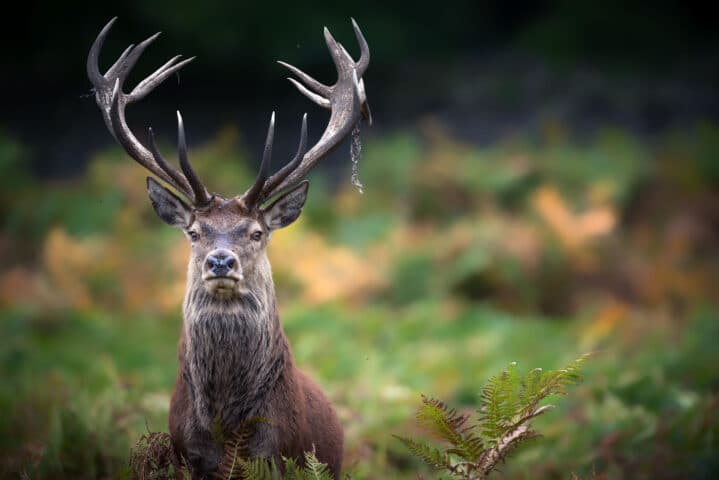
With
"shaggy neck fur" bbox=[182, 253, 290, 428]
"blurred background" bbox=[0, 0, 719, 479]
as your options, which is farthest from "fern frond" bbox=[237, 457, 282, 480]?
"blurred background" bbox=[0, 0, 719, 479]

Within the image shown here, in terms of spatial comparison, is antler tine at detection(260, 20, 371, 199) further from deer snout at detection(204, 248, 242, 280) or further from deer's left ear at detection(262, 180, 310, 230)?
deer snout at detection(204, 248, 242, 280)

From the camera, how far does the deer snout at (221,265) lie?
17.1 ft

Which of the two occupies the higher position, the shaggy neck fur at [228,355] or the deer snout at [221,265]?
the deer snout at [221,265]

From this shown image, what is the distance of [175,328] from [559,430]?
521 centimetres

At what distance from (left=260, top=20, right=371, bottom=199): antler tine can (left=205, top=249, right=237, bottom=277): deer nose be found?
683mm

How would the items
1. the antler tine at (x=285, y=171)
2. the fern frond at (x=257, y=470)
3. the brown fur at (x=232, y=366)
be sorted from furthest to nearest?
the antler tine at (x=285, y=171), the brown fur at (x=232, y=366), the fern frond at (x=257, y=470)

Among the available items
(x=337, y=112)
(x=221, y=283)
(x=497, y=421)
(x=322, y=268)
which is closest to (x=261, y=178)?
(x=221, y=283)

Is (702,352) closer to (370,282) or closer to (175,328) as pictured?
(370,282)

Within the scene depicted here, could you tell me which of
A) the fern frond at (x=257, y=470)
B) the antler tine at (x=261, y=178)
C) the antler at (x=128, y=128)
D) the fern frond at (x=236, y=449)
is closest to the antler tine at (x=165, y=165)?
the antler at (x=128, y=128)

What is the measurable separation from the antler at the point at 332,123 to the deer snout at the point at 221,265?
554mm

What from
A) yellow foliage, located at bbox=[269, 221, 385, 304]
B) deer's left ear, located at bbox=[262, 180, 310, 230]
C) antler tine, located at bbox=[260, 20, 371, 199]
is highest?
yellow foliage, located at bbox=[269, 221, 385, 304]

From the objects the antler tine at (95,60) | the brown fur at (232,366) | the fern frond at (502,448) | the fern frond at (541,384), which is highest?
the antler tine at (95,60)

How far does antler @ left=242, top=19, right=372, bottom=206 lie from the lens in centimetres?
570

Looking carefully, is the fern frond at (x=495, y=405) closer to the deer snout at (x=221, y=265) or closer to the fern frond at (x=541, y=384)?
the fern frond at (x=541, y=384)
